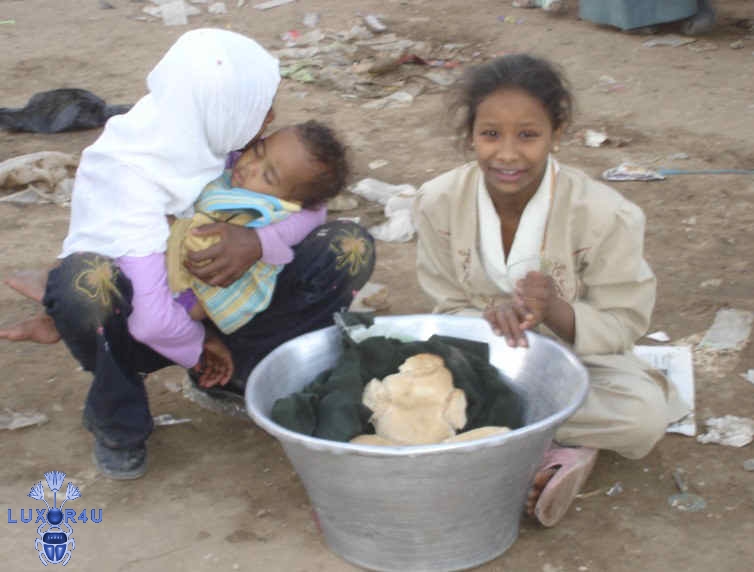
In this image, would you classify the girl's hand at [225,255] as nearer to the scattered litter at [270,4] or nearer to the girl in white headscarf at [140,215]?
the girl in white headscarf at [140,215]

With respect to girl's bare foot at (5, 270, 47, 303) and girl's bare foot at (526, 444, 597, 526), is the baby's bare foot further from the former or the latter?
girl's bare foot at (5, 270, 47, 303)

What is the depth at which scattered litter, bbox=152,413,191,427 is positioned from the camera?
2.71 meters

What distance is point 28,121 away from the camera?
5.38m

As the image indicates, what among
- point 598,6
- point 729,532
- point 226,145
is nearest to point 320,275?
point 226,145

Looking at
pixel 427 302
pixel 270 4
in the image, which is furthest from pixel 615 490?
pixel 270 4

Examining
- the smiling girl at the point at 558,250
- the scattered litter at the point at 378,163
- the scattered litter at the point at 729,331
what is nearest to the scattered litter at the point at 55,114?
the scattered litter at the point at 378,163

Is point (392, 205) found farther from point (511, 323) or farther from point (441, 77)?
point (441, 77)

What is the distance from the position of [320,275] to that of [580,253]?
2.16ft

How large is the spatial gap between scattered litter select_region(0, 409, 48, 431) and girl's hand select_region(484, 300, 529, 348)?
4.39 ft

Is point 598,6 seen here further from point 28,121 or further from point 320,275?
point 320,275

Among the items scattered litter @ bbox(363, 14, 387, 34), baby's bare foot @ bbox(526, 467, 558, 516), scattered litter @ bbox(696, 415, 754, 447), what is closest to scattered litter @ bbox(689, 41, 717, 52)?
scattered litter @ bbox(363, 14, 387, 34)

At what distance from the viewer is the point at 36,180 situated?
175 inches

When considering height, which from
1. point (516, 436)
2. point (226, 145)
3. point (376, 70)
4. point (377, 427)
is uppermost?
point (226, 145)

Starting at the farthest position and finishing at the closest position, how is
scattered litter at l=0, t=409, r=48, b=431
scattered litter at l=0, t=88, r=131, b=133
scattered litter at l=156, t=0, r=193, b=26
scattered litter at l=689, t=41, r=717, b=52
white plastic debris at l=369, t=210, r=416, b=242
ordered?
scattered litter at l=156, t=0, r=193, b=26, scattered litter at l=689, t=41, r=717, b=52, scattered litter at l=0, t=88, r=131, b=133, white plastic debris at l=369, t=210, r=416, b=242, scattered litter at l=0, t=409, r=48, b=431
